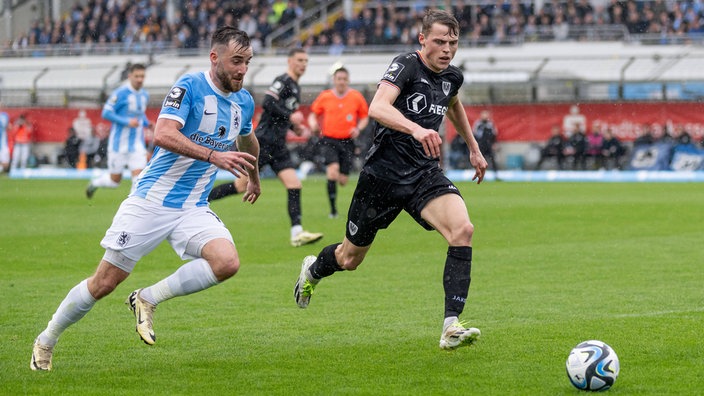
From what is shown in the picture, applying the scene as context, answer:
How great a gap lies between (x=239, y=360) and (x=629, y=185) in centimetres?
2145

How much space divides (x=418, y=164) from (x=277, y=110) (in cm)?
742

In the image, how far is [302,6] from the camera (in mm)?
43406

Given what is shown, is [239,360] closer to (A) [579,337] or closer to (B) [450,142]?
(A) [579,337]

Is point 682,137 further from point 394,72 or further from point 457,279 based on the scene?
point 457,279

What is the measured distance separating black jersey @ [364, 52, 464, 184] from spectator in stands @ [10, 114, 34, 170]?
3017 cm

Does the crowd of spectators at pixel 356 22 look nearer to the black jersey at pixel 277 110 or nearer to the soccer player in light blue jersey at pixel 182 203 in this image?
the black jersey at pixel 277 110

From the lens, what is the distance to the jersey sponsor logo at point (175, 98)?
6848 mm

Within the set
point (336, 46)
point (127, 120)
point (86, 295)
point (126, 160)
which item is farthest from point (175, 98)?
point (336, 46)

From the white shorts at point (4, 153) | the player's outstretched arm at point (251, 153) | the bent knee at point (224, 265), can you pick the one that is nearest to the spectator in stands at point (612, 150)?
the white shorts at point (4, 153)

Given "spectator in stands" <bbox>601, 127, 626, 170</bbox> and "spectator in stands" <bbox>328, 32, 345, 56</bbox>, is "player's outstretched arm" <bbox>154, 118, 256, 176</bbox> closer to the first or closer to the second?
"spectator in stands" <bbox>601, 127, 626, 170</bbox>

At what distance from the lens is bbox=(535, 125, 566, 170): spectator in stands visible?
102 ft

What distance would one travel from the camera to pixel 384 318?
866 centimetres

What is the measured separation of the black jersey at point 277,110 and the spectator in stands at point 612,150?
16933 millimetres

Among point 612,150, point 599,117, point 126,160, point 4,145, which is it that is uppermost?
point 126,160
